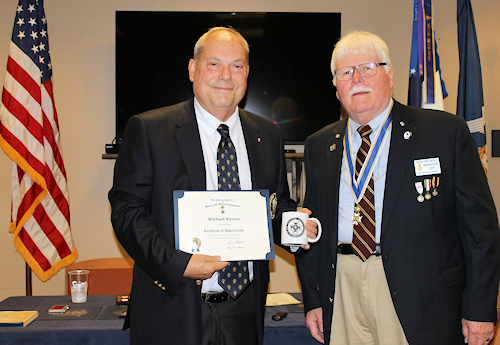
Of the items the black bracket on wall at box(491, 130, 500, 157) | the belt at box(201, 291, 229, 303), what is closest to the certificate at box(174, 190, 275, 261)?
the belt at box(201, 291, 229, 303)

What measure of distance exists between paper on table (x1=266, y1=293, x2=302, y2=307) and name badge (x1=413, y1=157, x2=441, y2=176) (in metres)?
1.24

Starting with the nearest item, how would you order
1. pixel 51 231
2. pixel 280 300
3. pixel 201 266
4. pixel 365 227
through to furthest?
1. pixel 201 266
2. pixel 365 227
3. pixel 280 300
4. pixel 51 231

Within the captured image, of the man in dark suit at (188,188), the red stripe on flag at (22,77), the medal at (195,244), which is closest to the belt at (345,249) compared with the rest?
the man in dark suit at (188,188)

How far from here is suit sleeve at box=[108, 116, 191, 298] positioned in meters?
1.75

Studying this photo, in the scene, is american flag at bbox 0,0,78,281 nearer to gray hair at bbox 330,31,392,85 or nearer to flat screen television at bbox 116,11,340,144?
flat screen television at bbox 116,11,340,144

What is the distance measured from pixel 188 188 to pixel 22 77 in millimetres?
2807

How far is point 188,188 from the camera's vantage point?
1945 mm

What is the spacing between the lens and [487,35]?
4.81 meters

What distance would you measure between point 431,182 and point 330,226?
0.52m

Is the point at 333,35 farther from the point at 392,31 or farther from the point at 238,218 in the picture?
the point at 238,218

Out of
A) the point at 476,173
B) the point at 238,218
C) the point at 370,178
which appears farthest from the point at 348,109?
the point at 238,218

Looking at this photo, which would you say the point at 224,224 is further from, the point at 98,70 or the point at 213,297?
the point at 98,70

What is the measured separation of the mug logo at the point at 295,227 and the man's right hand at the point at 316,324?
545mm

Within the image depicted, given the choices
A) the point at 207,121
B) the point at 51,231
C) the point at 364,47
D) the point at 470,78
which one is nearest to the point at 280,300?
the point at 207,121
